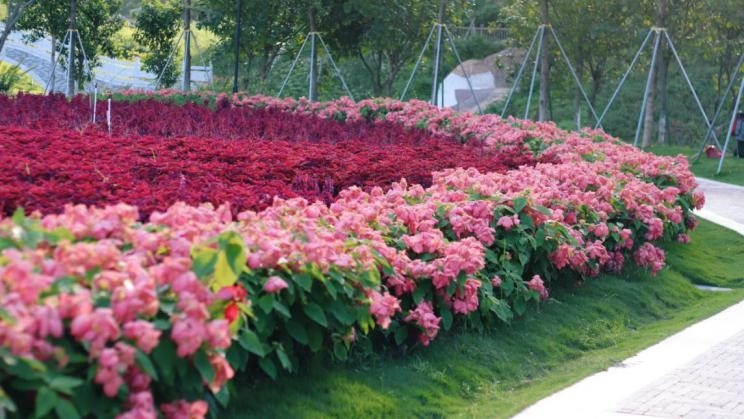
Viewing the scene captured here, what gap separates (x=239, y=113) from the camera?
18.4 metres

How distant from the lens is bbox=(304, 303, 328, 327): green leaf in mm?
5895

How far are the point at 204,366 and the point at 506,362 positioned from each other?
138 inches

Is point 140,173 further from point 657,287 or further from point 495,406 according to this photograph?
point 657,287

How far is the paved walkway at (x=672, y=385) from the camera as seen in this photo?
6578 millimetres

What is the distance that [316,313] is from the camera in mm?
5926

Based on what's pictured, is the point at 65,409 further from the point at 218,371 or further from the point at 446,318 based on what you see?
the point at 446,318

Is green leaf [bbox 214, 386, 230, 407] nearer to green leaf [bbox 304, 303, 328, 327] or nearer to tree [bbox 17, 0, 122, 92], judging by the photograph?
green leaf [bbox 304, 303, 328, 327]

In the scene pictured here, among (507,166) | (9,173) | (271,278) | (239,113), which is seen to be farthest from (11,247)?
(239,113)

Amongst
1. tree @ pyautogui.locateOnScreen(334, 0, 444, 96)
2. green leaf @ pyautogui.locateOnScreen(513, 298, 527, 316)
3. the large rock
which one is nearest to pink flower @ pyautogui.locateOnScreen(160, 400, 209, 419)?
green leaf @ pyautogui.locateOnScreen(513, 298, 527, 316)

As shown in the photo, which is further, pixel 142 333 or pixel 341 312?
pixel 341 312

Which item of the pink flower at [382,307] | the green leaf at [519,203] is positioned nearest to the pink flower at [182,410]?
the pink flower at [382,307]

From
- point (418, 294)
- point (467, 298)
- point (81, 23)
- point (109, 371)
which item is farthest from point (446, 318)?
point (81, 23)

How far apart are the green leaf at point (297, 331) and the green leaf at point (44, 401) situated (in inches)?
76.4

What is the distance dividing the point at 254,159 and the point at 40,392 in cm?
690
